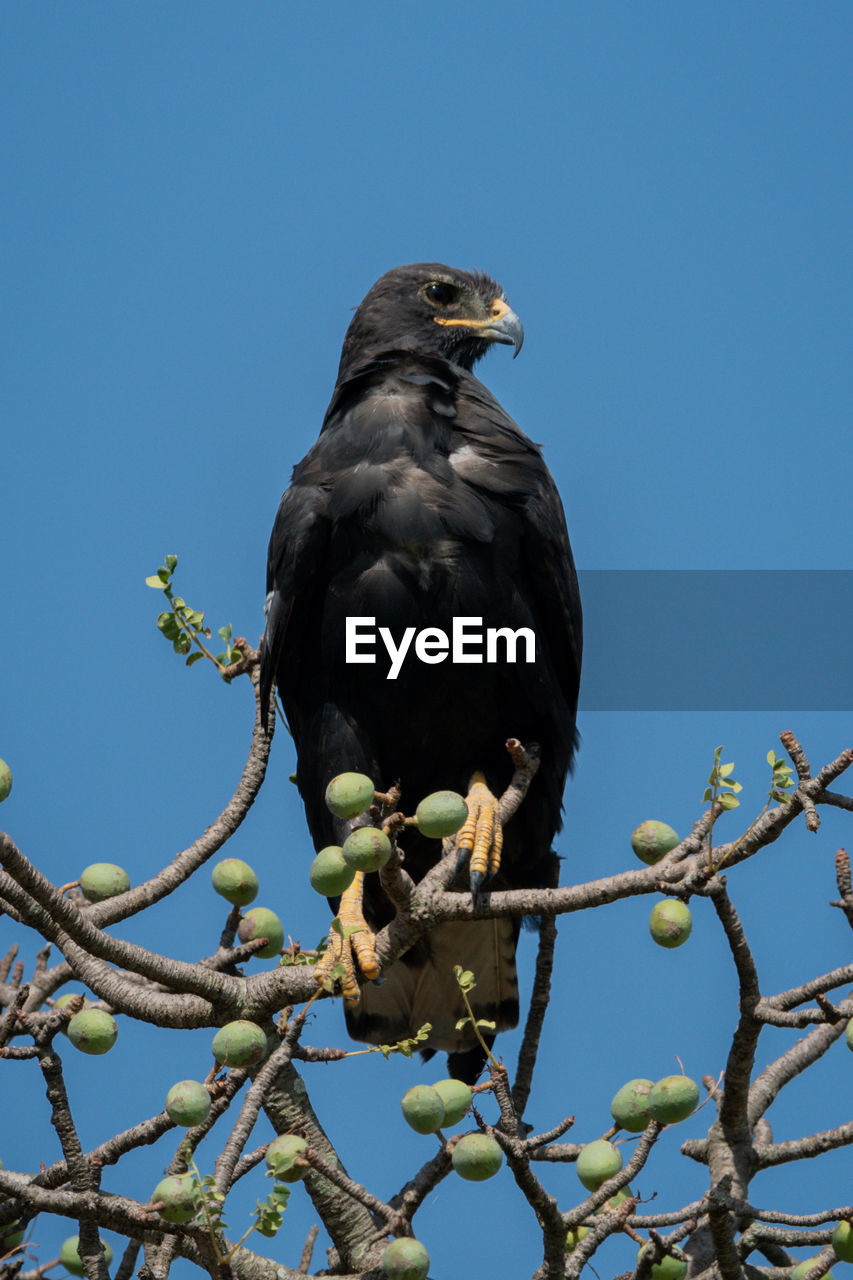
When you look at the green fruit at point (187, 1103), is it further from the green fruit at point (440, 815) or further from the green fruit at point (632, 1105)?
the green fruit at point (632, 1105)

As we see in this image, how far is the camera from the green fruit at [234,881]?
3742mm

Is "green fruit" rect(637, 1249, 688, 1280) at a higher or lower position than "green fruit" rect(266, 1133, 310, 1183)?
lower

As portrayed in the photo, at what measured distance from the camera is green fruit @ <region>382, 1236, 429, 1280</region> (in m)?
3.08

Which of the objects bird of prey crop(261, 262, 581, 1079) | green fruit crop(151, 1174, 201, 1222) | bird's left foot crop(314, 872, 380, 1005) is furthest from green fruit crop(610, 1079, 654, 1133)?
bird of prey crop(261, 262, 581, 1079)

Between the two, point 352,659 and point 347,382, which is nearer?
point 352,659

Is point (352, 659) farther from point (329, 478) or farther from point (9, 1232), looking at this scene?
point (9, 1232)

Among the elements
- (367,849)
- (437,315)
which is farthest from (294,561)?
(367,849)

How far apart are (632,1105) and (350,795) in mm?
944

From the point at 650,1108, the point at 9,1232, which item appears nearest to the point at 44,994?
the point at 9,1232

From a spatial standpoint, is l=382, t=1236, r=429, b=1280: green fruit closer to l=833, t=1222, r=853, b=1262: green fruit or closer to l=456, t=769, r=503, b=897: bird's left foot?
l=833, t=1222, r=853, b=1262: green fruit

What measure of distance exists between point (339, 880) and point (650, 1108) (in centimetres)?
83

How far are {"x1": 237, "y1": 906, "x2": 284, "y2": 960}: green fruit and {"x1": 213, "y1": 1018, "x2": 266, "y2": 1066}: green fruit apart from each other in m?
0.75

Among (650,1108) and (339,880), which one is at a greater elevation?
(339,880)

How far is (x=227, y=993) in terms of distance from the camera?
11.5ft
